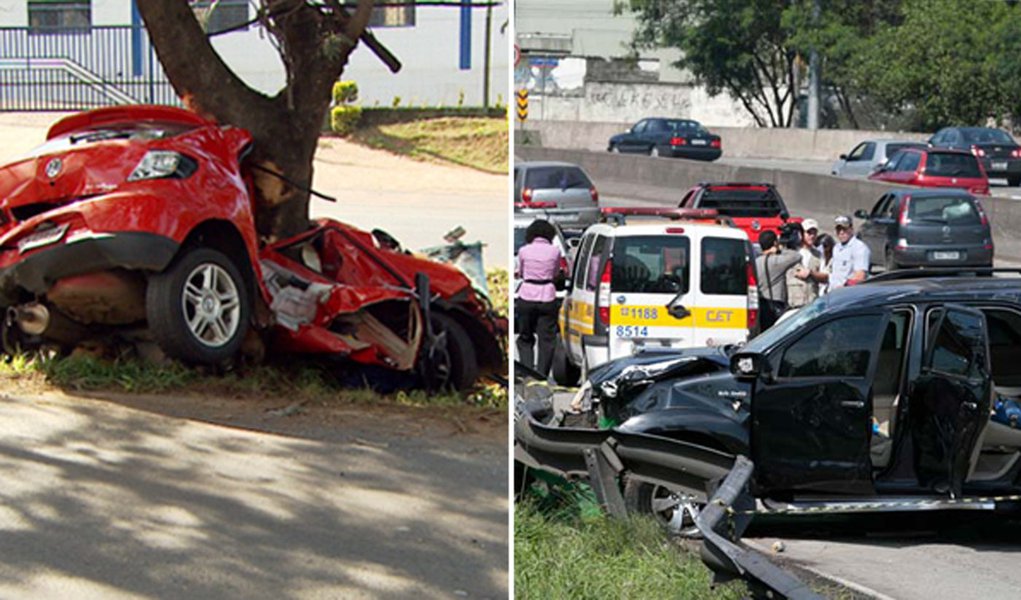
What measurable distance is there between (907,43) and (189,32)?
27.7m

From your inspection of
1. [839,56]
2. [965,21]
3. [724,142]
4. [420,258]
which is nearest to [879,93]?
[839,56]

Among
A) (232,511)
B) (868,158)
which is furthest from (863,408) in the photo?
(868,158)

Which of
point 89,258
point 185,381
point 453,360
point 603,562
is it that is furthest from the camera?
point 453,360

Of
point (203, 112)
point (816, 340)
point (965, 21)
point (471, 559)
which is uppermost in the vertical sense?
point (965, 21)

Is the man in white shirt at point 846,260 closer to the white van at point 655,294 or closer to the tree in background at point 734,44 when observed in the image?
the white van at point 655,294

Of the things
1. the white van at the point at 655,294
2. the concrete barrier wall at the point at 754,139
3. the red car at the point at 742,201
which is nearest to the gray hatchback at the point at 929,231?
the red car at the point at 742,201

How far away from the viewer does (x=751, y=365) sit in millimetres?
7508

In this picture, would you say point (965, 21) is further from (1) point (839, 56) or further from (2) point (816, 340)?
(2) point (816, 340)

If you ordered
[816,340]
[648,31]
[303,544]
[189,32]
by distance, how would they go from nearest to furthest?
[303,544], [816,340], [189,32], [648,31]

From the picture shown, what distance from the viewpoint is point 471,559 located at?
247 inches

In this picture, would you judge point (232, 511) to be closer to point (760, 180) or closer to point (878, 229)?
point (878, 229)

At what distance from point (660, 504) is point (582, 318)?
5.17 metres

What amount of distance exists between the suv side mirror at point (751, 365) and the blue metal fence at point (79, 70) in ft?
73.0

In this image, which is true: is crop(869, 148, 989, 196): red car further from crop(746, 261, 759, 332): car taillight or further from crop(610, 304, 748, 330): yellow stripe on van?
crop(610, 304, 748, 330): yellow stripe on van
